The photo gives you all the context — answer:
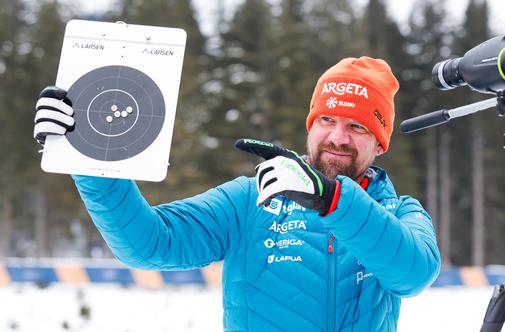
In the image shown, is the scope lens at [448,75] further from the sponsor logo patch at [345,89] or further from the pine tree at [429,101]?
the pine tree at [429,101]

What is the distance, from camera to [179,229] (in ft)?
9.08

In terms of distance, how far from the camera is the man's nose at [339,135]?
279 centimetres

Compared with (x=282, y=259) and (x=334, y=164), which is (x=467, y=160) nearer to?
(x=334, y=164)

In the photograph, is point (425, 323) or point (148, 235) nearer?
point (148, 235)

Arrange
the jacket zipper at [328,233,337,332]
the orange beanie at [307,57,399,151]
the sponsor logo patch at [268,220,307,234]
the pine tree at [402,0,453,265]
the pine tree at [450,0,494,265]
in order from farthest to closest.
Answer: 1. the pine tree at [402,0,453,265]
2. the pine tree at [450,0,494,265]
3. the orange beanie at [307,57,399,151]
4. the sponsor logo patch at [268,220,307,234]
5. the jacket zipper at [328,233,337,332]

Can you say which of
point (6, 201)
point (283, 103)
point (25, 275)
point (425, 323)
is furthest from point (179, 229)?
point (6, 201)

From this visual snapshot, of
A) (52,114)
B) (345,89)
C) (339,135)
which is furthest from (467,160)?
(52,114)

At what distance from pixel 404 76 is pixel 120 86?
34.7m

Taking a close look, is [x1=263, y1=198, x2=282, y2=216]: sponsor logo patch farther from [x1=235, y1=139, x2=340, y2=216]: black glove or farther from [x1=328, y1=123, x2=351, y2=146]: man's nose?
[x1=235, y1=139, x2=340, y2=216]: black glove

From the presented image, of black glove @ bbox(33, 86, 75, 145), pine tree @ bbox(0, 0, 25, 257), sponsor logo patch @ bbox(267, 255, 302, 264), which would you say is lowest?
sponsor logo patch @ bbox(267, 255, 302, 264)

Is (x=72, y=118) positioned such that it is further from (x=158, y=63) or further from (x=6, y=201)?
(x=6, y=201)

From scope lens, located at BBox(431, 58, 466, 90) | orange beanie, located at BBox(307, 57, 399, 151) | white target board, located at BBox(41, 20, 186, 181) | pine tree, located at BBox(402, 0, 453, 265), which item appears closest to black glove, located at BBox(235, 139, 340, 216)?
white target board, located at BBox(41, 20, 186, 181)

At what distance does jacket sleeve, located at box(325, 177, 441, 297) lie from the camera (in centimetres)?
223

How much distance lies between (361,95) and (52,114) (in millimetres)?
1266
